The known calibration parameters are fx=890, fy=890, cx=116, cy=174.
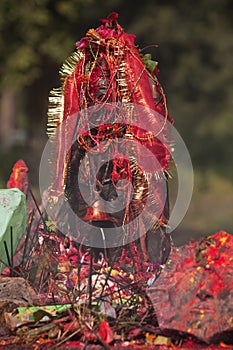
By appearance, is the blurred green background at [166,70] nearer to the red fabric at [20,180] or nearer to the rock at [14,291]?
the red fabric at [20,180]

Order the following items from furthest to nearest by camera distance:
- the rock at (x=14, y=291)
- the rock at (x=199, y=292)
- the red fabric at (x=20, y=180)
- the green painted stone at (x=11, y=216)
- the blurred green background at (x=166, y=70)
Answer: the blurred green background at (x=166, y=70) < the red fabric at (x=20, y=180) < the green painted stone at (x=11, y=216) < the rock at (x=14, y=291) < the rock at (x=199, y=292)

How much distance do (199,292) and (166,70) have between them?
49.0ft

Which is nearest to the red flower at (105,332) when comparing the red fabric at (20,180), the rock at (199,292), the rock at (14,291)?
the rock at (199,292)

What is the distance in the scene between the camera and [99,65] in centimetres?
467

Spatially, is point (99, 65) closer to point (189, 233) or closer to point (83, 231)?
point (83, 231)

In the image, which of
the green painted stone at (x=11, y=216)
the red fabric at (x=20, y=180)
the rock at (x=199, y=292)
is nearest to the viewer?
the rock at (x=199, y=292)

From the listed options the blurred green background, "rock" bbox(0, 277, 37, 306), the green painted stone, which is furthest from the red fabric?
the blurred green background

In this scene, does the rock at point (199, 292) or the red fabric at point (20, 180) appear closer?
the rock at point (199, 292)

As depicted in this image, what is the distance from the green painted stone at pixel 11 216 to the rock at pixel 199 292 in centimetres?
123

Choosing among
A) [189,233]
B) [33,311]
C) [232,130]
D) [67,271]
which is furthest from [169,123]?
[232,130]

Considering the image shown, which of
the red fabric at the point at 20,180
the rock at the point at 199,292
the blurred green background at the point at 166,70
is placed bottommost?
the rock at the point at 199,292

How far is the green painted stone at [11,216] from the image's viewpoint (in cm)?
454

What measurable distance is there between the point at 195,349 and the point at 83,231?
1507 mm

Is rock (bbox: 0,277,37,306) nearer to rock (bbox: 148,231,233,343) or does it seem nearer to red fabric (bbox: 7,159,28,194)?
rock (bbox: 148,231,233,343)
